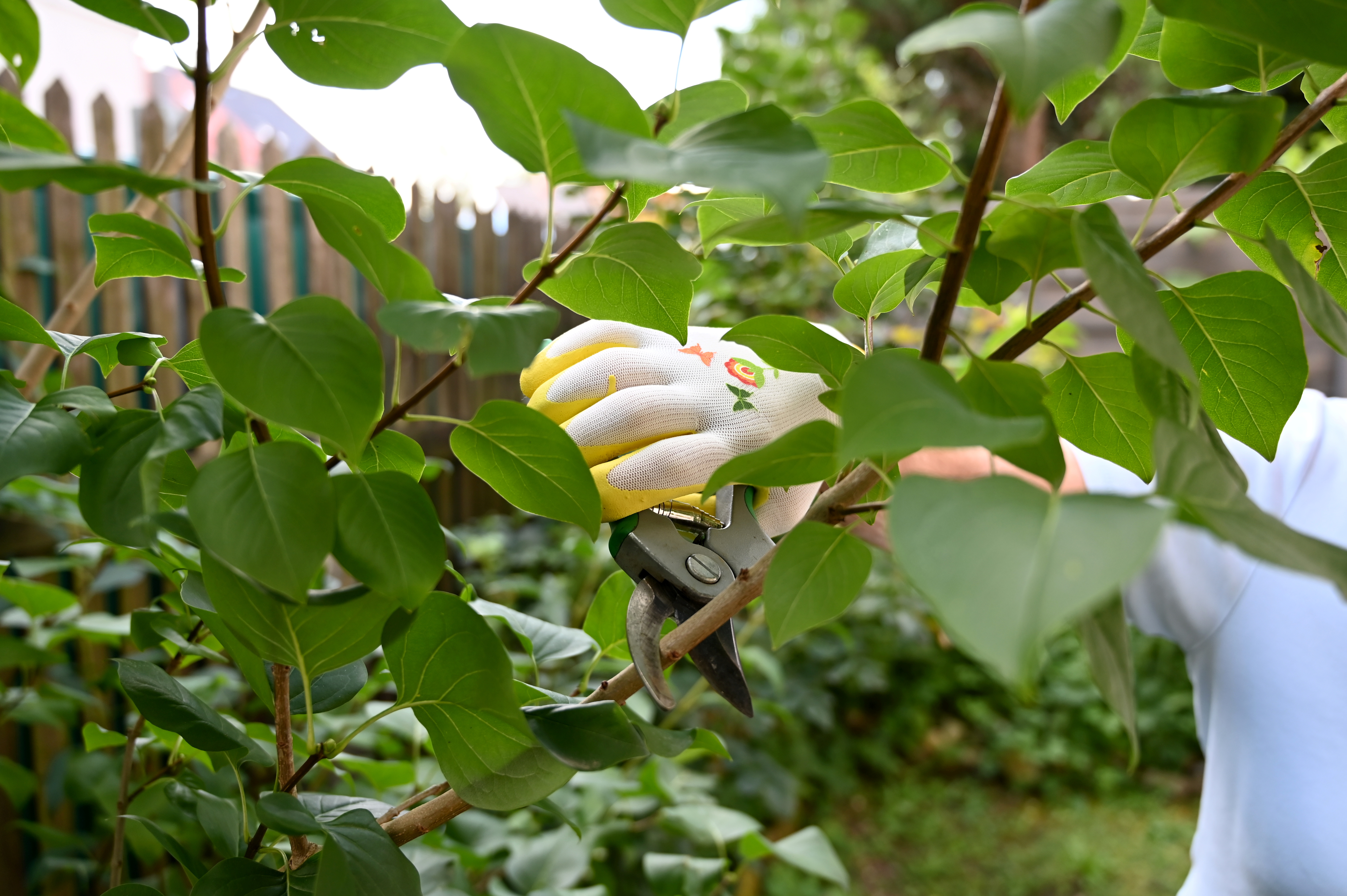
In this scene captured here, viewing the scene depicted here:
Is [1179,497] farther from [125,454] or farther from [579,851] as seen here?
[579,851]

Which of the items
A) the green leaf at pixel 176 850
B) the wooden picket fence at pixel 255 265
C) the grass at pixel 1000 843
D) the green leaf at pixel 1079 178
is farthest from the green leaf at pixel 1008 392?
the grass at pixel 1000 843

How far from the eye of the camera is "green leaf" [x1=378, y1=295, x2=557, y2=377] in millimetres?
264

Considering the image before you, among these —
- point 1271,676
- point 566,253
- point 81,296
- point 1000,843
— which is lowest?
point 1000,843

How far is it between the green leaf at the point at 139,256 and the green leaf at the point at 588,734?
0.26 metres

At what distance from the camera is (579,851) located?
0.90 meters

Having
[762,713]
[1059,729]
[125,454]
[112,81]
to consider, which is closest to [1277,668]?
[125,454]

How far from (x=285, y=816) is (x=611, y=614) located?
260mm

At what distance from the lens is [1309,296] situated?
0.29m

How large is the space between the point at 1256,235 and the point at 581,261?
0.98 feet

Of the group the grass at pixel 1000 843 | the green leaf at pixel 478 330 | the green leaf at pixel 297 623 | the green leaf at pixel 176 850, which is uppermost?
the green leaf at pixel 478 330

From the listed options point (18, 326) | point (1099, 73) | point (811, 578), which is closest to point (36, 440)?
point (18, 326)

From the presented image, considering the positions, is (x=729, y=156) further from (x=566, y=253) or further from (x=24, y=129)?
(x=24, y=129)

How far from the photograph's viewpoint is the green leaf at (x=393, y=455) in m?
0.44

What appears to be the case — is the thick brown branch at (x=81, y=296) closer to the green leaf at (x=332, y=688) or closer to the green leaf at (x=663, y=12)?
the green leaf at (x=332, y=688)
